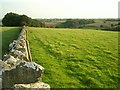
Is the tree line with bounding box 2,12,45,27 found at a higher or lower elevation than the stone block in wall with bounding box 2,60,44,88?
higher

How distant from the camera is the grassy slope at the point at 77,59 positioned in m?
15.9

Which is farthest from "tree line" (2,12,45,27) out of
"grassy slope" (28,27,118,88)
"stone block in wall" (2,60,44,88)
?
"stone block in wall" (2,60,44,88)

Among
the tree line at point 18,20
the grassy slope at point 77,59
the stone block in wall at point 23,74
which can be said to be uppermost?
the tree line at point 18,20

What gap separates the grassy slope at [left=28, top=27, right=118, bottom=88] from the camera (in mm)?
15852

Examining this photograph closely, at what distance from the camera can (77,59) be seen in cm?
1997

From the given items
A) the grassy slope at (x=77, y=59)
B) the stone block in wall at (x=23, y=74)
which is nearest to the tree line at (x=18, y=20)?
the grassy slope at (x=77, y=59)

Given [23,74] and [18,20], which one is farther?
[18,20]

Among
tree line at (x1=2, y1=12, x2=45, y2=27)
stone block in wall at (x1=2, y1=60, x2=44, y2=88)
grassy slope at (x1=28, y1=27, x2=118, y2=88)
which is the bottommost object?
grassy slope at (x1=28, y1=27, x2=118, y2=88)

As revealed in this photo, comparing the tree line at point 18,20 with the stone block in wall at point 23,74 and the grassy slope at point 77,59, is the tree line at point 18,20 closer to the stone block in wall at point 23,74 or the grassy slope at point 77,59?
the grassy slope at point 77,59

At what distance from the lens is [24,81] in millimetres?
8172

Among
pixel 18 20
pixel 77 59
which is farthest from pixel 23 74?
pixel 18 20

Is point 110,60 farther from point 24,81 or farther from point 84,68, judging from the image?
point 24,81

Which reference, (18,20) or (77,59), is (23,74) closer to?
(77,59)

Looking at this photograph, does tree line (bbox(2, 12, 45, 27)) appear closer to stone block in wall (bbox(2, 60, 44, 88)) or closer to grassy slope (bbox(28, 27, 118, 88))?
grassy slope (bbox(28, 27, 118, 88))
